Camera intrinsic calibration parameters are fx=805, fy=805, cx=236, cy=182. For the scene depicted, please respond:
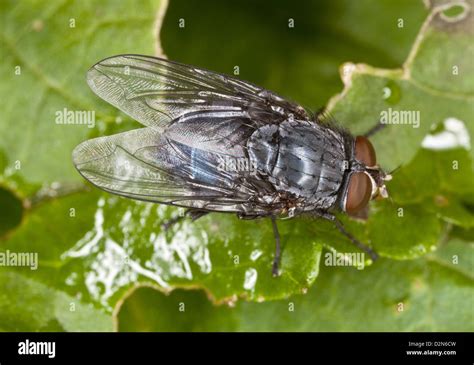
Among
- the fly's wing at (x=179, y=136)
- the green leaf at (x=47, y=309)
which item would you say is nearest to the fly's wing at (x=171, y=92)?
the fly's wing at (x=179, y=136)

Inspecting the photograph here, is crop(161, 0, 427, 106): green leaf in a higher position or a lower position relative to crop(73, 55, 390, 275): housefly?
higher

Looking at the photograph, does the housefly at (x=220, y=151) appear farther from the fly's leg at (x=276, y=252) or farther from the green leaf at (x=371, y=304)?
the green leaf at (x=371, y=304)

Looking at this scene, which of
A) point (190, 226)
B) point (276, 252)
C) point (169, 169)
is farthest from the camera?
point (190, 226)

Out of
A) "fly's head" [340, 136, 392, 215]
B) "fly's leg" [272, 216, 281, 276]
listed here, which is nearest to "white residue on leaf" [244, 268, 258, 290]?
"fly's leg" [272, 216, 281, 276]

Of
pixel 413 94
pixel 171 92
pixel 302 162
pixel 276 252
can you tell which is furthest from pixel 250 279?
pixel 413 94

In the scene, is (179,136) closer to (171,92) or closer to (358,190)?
(171,92)

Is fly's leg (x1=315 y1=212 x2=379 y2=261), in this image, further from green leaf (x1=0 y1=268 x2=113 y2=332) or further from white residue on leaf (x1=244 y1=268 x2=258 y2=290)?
green leaf (x1=0 y1=268 x2=113 y2=332)
